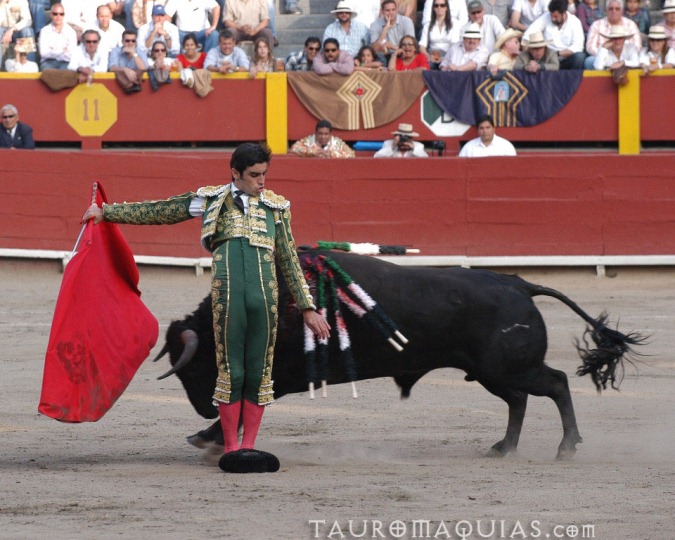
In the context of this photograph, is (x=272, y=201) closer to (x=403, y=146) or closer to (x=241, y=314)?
(x=241, y=314)

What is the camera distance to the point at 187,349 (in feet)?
16.1

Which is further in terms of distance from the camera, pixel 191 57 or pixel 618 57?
pixel 191 57

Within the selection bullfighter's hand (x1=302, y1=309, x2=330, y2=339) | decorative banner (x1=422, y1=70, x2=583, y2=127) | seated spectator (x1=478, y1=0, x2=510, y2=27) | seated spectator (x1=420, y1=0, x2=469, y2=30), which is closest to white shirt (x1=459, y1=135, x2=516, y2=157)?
decorative banner (x1=422, y1=70, x2=583, y2=127)

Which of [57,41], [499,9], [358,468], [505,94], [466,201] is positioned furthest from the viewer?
[499,9]

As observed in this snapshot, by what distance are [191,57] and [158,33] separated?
0.38m

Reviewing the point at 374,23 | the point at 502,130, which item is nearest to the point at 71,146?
the point at 374,23

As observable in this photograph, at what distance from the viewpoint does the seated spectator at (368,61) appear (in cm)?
1185

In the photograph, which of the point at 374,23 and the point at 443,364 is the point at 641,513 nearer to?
the point at 443,364

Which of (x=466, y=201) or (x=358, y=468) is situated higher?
(x=466, y=201)

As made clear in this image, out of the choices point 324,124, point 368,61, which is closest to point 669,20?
point 368,61

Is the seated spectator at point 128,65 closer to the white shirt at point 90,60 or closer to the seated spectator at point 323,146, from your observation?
the white shirt at point 90,60

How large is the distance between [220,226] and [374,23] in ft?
25.3

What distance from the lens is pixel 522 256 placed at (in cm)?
1076

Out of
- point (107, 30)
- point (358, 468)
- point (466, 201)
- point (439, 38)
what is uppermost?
point (107, 30)
